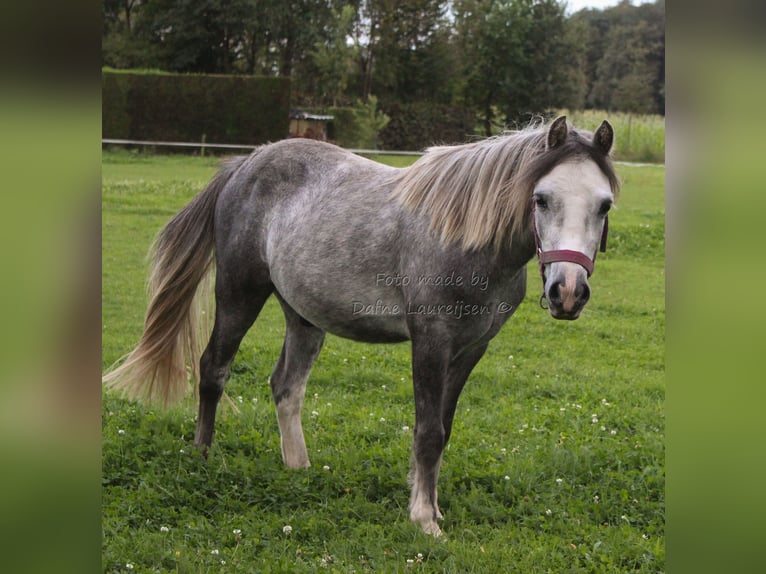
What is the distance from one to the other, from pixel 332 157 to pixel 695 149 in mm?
3160

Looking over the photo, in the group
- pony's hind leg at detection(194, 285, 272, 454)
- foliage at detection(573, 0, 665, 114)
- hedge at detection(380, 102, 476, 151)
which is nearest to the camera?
pony's hind leg at detection(194, 285, 272, 454)

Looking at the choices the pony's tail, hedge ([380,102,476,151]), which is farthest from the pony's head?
hedge ([380,102,476,151])

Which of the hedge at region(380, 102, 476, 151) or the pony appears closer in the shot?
the pony

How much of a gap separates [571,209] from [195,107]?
1605 cm

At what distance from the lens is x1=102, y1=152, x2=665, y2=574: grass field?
10.7 ft

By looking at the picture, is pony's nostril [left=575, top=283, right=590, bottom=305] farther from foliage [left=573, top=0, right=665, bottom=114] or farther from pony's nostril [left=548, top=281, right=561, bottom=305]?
foliage [left=573, top=0, right=665, bottom=114]

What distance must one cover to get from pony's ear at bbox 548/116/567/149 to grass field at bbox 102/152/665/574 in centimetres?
174

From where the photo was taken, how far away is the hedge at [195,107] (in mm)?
17125

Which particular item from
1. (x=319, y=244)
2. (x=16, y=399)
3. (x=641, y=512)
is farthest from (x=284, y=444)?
(x=16, y=399)

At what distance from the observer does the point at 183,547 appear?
325cm

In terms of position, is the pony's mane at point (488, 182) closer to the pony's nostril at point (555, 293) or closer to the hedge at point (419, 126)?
the pony's nostril at point (555, 293)

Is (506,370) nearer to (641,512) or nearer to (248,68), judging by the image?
(641,512)

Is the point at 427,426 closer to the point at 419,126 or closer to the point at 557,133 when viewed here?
the point at 557,133

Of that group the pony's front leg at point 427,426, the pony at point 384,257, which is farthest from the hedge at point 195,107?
the pony's front leg at point 427,426
